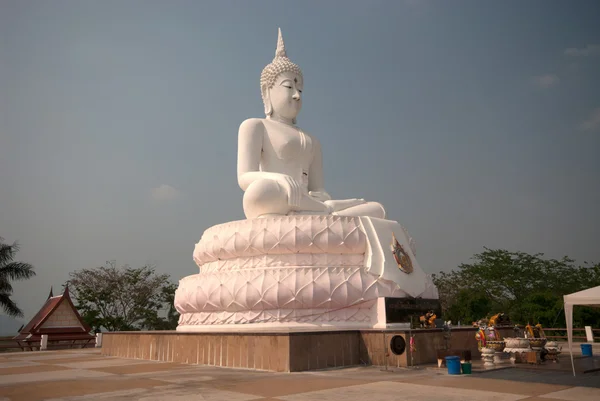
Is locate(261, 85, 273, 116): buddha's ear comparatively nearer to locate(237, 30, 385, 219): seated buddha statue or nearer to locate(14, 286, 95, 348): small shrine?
locate(237, 30, 385, 219): seated buddha statue

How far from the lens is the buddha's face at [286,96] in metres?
17.1

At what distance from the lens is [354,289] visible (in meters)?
12.5

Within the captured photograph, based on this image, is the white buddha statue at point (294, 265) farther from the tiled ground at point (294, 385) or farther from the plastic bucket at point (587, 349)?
the plastic bucket at point (587, 349)

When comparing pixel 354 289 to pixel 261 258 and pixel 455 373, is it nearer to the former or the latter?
pixel 261 258

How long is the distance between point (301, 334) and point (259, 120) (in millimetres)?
8763

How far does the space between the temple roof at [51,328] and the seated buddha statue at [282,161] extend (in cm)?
1216

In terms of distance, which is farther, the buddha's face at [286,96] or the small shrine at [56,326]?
the small shrine at [56,326]

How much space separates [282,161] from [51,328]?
13.8 m

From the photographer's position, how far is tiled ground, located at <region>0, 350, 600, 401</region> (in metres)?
6.52

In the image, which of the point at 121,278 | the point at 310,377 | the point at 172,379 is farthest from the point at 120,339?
the point at 121,278

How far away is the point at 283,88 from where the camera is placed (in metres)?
17.2

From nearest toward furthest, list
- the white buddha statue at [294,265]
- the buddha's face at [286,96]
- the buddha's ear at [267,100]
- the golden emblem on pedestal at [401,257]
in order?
the white buddha statue at [294,265] → the golden emblem on pedestal at [401,257] → the buddha's face at [286,96] → the buddha's ear at [267,100]

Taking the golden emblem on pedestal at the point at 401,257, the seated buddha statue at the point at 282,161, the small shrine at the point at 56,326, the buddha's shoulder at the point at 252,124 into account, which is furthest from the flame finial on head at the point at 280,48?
the small shrine at the point at 56,326

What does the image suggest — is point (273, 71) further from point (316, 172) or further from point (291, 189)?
point (291, 189)
